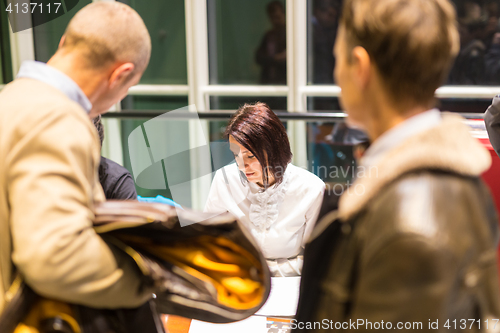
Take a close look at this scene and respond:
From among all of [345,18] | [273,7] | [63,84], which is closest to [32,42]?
[273,7]

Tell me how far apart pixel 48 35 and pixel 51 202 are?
4.34 m

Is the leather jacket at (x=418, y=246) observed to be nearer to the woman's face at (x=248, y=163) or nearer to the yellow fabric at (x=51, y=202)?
the yellow fabric at (x=51, y=202)

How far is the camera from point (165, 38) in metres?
4.47

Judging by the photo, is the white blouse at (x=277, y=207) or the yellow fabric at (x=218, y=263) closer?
the yellow fabric at (x=218, y=263)

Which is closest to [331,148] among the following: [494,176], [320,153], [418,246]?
[320,153]

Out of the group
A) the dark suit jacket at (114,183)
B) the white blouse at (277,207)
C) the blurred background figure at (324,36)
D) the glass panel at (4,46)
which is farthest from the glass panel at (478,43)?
the glass panel at (4,46)

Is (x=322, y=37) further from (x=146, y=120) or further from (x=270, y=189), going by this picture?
(x=270, y=189)

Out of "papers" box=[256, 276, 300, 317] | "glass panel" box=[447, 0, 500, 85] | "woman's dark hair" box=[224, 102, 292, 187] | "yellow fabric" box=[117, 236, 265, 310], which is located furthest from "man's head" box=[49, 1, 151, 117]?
"glass panel" box=[447, 0, 500, 85]

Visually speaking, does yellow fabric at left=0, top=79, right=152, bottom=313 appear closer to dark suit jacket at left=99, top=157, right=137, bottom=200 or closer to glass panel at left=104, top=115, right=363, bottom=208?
dark suit jacket at left=99, top=157, right=137, bottom=200

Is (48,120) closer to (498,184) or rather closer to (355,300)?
(355,300)

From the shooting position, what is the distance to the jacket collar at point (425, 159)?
2.08 ft

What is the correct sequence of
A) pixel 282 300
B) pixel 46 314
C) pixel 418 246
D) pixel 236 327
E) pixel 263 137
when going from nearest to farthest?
pixel 418 246
pixel 46 314
pixel 236 327
pixel 282 300
pixel 263 137

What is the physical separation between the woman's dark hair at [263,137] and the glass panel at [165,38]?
94.1 inches

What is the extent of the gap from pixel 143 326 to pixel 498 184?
1.90 meters
